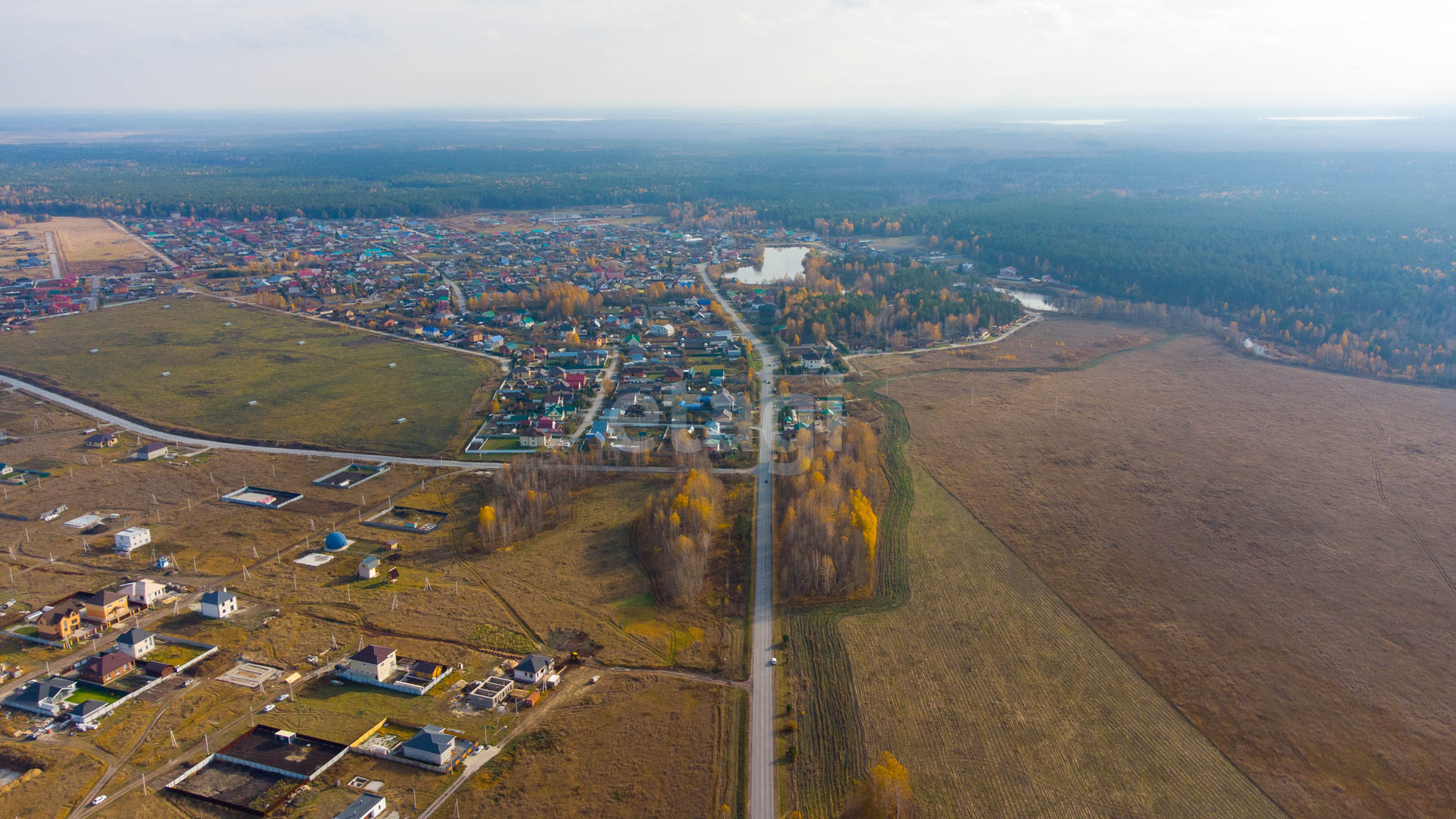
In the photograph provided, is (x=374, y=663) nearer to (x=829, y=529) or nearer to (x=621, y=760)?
(x=621, y=760)

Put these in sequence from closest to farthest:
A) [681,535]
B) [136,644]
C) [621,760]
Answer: [621,760] → [136,644] → [681,535]

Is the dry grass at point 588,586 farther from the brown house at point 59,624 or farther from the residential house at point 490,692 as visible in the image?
the brown house at point 59,624

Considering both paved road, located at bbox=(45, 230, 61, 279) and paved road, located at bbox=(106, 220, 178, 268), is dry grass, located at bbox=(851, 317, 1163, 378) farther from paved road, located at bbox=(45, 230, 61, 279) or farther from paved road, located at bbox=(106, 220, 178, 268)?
paved road, located at bbox=(45, 230, 61, 279)

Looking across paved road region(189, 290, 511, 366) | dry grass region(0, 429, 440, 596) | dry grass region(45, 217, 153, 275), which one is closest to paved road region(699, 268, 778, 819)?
dry grass region(0, 429, 440, 596)

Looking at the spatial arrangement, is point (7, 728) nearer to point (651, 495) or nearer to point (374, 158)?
point (651, 495)

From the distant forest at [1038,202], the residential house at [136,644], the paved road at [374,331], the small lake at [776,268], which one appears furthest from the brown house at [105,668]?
the small lake at [776,268]

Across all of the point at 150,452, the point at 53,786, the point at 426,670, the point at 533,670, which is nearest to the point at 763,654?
the point at 533,670
